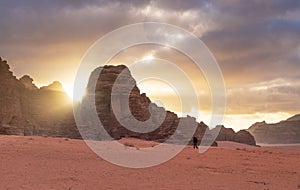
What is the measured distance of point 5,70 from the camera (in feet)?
170

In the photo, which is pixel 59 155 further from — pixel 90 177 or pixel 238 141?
pixel 238 141

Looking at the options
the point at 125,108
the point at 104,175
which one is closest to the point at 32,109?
the point at 125,108

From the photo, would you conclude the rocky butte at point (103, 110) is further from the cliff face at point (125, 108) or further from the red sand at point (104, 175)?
the red sand at point (104, 175)

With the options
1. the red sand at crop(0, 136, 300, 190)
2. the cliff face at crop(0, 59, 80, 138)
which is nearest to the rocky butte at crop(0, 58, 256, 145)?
the cliff face at crop(0, 59, 80, 138)

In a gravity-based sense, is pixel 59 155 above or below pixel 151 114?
below

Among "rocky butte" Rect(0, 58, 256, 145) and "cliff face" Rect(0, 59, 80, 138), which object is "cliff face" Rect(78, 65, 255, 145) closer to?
"rocky butte" Rect(0, 58, 256, 145)

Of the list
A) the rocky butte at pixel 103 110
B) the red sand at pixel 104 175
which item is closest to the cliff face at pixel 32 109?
the rocky butte at pixel 103 110

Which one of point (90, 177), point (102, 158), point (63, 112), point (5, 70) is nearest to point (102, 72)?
point (63, 112)

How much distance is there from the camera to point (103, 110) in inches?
2394

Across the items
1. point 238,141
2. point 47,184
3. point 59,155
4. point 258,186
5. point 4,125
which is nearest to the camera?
point 47,184

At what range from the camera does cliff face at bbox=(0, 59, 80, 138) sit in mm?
51594

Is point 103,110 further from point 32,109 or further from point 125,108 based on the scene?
point 32,109

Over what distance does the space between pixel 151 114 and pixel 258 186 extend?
156ft

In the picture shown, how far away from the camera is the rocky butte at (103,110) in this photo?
5725cm
